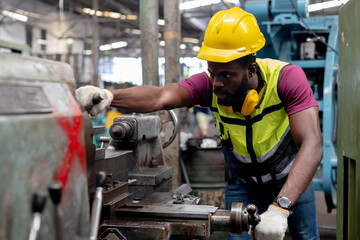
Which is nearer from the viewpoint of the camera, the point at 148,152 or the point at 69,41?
the point at 148,152

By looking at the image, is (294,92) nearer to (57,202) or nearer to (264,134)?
(264,134)

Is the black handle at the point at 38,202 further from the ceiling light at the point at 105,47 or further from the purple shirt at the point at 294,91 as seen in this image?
the ceiling light at the point at 105,47

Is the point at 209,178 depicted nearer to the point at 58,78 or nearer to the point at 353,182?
the point at 353,182

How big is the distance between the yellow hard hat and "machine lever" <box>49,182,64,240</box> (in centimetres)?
95

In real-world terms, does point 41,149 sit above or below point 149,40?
below

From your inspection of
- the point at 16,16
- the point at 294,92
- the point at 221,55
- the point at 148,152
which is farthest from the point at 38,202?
the point at 16,16

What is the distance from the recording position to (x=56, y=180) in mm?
830

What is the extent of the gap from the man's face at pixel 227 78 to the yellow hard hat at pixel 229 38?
0.04m

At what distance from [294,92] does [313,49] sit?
6.46ft

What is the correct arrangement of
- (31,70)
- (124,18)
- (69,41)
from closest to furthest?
(31,70), (124,18), (69,41)

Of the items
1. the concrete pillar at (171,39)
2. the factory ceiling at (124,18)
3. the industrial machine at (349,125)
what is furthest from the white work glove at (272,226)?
the factory ceiling at (124,18)

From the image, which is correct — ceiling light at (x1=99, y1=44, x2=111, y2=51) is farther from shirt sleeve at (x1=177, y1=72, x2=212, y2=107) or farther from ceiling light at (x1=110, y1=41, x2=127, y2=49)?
shirt sleeve at (x1=177, y1=72, x2=212, y2=107)

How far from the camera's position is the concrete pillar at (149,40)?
9.36 feet

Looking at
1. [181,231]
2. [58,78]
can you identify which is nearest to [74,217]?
[58,78]
